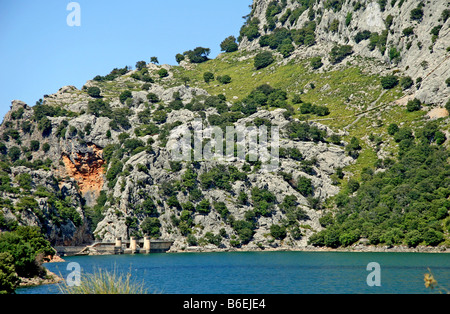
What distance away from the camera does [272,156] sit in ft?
482

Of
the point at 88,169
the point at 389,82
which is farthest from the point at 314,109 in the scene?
the point at 88,169

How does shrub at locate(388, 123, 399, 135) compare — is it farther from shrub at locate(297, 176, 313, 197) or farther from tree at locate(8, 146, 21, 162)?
tree at locate(8, 146, 21, 162)

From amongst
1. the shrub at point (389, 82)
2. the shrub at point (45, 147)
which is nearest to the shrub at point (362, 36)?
the shrub at point (389, 82)

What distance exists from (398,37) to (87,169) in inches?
4388

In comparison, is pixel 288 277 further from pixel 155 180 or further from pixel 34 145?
pixel 34 145

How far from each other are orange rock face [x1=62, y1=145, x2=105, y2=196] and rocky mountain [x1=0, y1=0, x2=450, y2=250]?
362 millimetres

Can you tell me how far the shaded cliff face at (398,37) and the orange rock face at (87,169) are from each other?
3557 inches

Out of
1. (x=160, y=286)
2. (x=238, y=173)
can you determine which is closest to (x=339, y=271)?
(x=160, y=286)

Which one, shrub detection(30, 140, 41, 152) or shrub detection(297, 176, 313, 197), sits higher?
shrub detection(30, 140, 41, 152)

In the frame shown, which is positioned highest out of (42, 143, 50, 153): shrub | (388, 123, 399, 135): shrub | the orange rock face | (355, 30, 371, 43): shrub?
(355, 30, 371, 43): shrub

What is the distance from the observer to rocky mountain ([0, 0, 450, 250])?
122 m

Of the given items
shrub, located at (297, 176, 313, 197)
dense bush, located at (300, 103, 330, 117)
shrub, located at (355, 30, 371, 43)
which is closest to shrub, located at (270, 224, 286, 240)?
shrub, located at (297, 176, 313, 197)
